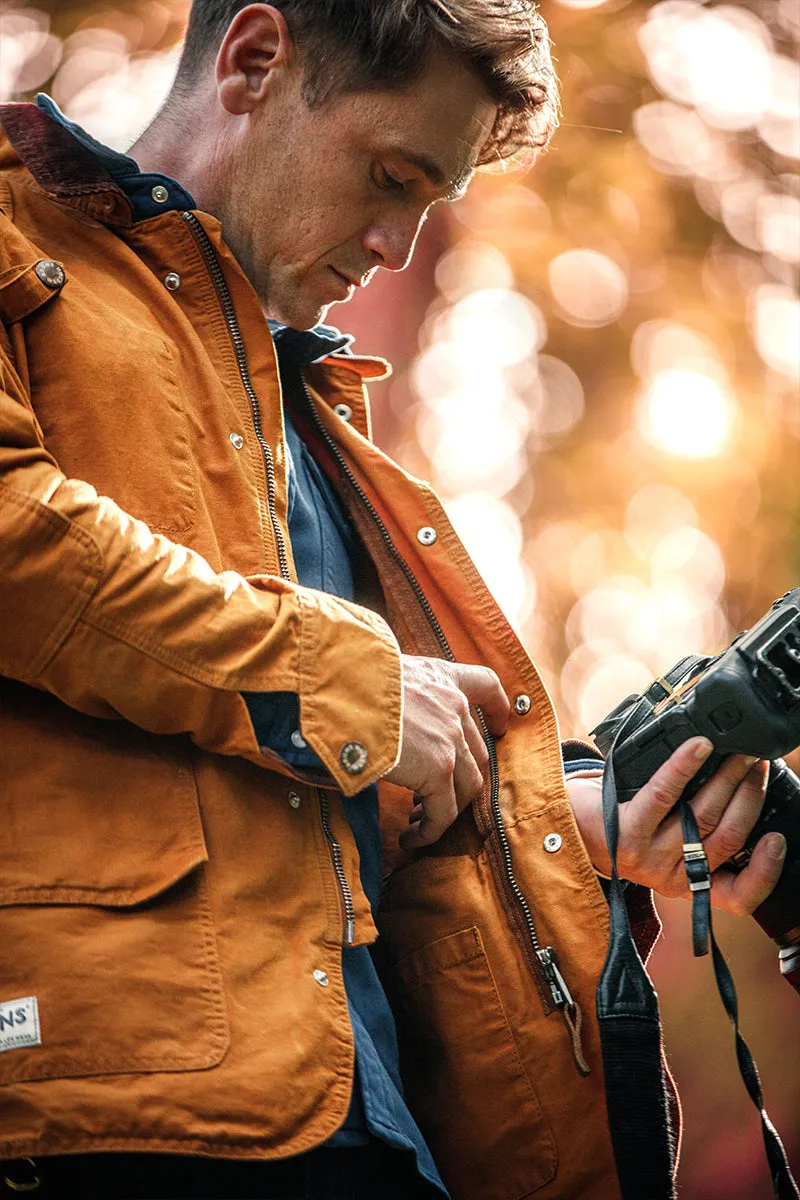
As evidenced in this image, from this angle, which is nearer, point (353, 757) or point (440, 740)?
point (353, 757)

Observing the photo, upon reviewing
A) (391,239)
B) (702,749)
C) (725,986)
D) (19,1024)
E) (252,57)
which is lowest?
(19,1024)

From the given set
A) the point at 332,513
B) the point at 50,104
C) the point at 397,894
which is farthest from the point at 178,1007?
the point at 50,104

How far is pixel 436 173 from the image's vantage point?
6.83 feet

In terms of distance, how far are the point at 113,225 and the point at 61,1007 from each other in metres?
1.14

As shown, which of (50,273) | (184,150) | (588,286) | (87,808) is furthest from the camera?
(588,286)

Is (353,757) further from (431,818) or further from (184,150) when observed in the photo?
(184,150)

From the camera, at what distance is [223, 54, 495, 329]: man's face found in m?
2.01

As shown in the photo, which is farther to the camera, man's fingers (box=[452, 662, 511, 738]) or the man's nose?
the man's nose

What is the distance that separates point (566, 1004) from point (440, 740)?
0.50 meters

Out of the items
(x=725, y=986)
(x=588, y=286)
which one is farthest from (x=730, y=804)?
(x=588, y=286)

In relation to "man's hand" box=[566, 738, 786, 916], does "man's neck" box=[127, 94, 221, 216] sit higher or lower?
higher

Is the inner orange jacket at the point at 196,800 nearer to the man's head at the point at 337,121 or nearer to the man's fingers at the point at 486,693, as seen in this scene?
the man's fingers at the point at 486,693

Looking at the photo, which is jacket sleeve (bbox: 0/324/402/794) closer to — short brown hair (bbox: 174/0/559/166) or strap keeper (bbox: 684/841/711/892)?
strap keeper (bbox: 684/841/711/892)

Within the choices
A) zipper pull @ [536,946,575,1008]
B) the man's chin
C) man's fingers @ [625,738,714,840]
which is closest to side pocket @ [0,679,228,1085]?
zipper pull @ [536,946,575,1008]
